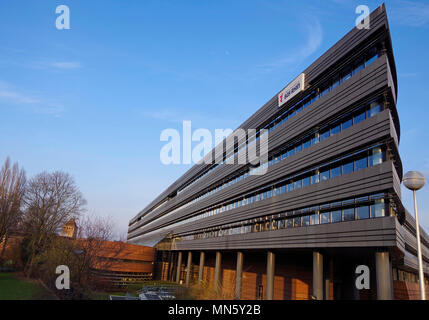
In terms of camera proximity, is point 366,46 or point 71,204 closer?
point 366,46

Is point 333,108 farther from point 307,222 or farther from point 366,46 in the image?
point 307,222

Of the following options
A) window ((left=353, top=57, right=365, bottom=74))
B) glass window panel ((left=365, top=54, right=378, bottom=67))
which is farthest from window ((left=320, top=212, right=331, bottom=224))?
glass window panel ((left=365, top=54, right=378, bottom=67))

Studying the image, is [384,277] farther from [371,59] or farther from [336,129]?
[371,59]

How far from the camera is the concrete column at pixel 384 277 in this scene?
1487 cm

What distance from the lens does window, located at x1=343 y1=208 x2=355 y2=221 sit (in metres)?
17.5

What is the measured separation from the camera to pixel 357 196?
57.2 feet

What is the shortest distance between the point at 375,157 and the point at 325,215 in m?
4.88

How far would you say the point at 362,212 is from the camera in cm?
1692

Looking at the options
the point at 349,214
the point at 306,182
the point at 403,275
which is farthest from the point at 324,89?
the point at 403,275

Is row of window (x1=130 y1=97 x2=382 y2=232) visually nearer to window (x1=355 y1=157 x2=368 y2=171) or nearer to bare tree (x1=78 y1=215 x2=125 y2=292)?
window (x1=355 y1=157 x2=368 y2=171)

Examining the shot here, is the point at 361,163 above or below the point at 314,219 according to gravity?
above

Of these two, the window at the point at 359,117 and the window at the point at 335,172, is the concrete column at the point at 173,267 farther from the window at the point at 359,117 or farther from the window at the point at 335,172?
the window at the point at 359,117
